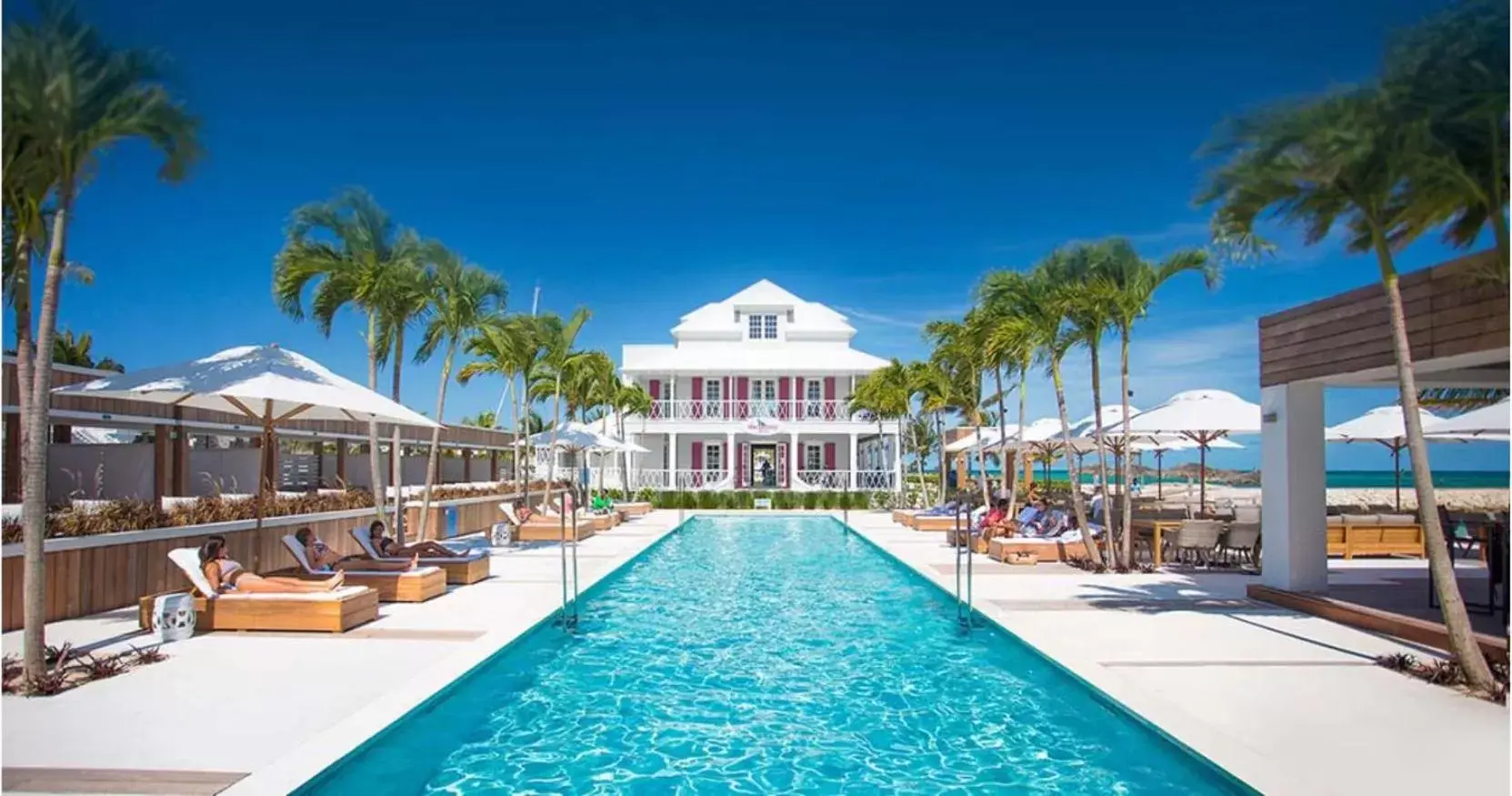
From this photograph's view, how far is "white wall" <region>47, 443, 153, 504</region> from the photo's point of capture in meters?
14.4

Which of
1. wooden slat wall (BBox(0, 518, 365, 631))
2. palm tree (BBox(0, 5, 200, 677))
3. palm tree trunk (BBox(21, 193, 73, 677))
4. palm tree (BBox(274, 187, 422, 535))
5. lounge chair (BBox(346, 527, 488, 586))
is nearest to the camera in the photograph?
palm tree (BBox(0, 5, 200, 677))

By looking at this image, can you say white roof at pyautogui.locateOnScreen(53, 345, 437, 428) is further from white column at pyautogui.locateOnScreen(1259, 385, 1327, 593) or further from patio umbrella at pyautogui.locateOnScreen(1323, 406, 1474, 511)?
patio umbrella at pyautogui.locateOnScreen(1323, 406, 1474, 511)

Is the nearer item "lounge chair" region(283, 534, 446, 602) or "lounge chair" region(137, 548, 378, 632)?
"lounge chair" region(137, 548, 378, 632)

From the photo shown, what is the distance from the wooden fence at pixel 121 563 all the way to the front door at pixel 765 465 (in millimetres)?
30428

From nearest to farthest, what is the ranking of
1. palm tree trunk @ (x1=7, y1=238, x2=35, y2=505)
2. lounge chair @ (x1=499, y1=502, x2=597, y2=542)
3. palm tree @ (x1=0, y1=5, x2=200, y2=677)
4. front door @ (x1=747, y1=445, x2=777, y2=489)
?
palm tree @ (x1=0, y1=5, x2=200, y2=677)
palm tree trunk @ (x1=7, y1=238, x2=35, y2=505)
lounge chair @ (x1=499, y1=502, x2=597, y2=542)
front door @ (x1=747, y1=445, x2=777, y2=489)

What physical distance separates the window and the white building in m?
0.05

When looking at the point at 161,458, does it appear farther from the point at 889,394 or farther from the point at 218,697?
the point at 889,394

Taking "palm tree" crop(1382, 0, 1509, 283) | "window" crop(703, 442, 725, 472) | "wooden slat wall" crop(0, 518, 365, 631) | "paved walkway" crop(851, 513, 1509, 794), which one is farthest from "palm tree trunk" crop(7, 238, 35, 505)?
"window" crop(703, 442, 725, 472)

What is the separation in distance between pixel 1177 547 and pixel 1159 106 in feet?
30.9

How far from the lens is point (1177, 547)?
1417 centimetres

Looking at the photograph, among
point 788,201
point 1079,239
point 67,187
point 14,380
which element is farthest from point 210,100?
point 788,201

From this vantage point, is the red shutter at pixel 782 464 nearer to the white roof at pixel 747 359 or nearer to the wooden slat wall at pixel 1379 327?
the white roof at pixel 747 359

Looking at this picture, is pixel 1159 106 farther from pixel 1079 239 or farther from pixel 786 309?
pixel 786 309

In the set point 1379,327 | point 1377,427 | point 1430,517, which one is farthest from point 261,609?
point 1377,427
